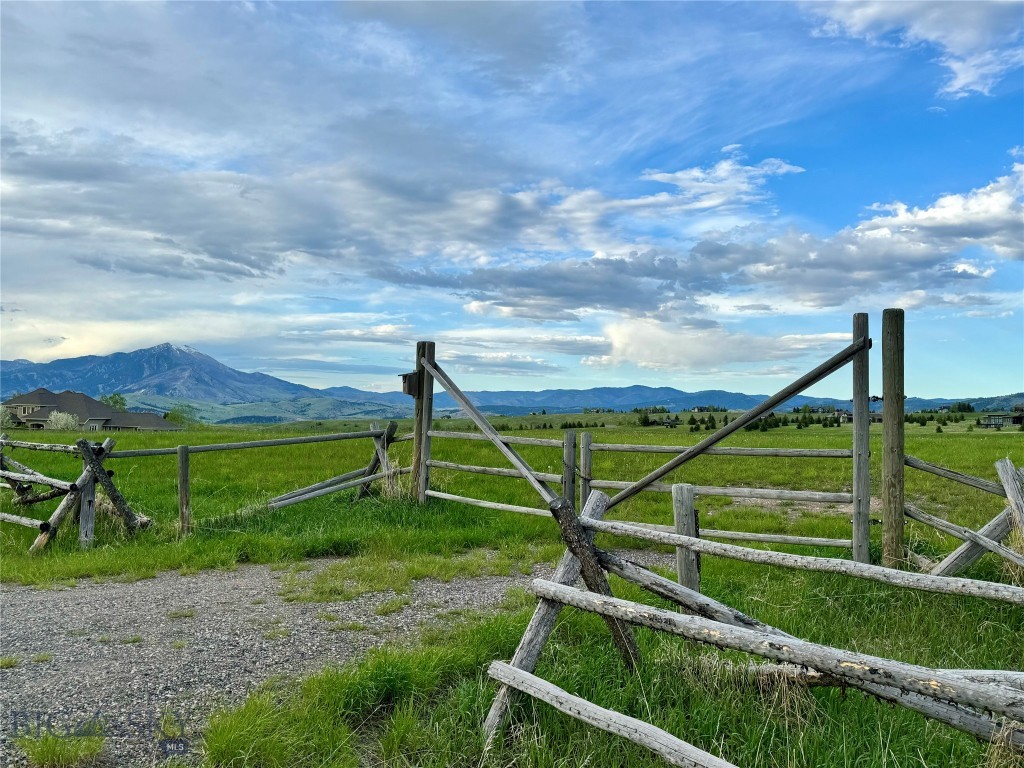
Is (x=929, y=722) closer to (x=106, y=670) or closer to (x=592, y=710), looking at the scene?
(x=592, y=710)

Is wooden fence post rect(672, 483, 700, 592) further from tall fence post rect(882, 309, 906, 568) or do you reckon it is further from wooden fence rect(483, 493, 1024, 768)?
tall fence post rect(882, 309, 906, 568)

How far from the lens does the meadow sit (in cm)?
441

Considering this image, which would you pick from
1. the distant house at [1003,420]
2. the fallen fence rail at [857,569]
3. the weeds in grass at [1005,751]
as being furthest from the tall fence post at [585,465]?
the distant house at [1003,420]

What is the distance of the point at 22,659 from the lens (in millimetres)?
6340

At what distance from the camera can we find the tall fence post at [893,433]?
855 centimetres

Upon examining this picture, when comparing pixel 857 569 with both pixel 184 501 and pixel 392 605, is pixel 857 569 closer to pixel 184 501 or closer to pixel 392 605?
pixel 392 605

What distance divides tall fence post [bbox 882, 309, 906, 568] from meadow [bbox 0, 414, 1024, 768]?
1.93ft

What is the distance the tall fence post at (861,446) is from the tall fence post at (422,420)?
7105 mm

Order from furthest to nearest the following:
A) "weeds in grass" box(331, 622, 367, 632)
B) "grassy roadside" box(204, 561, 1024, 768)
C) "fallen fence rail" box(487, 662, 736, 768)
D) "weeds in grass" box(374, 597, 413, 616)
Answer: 1. "weeds in grass" box(374, 597, 413, 616)
2. "weeds in grass" box(331, 622, 367, 632)
3. "grassy roadside" box(204, 561, 1024, 768)
4. "fallen fence rail" box(487, 662, 736, 768)

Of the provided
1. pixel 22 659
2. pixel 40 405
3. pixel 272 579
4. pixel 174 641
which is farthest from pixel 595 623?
pixel 40 405

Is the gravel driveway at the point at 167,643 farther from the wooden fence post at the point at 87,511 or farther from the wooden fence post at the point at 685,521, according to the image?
the wooden fence post at the point at 685,521

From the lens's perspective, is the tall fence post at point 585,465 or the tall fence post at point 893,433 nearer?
the tall fence post at point 893,433

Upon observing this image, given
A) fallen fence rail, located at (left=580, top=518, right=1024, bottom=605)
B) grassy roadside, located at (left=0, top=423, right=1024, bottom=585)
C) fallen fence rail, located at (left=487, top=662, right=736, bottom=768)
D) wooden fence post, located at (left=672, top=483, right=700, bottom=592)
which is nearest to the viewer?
fallen fence rail, located at (left=487, top=662, right=736, bottom=768)

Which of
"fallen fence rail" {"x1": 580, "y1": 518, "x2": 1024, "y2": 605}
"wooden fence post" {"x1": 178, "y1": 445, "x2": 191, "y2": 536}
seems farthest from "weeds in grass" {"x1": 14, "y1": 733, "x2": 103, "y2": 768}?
"wooden fence post" {"x1": 178, "y1": 445, "x2": 191, "y2": 536}
